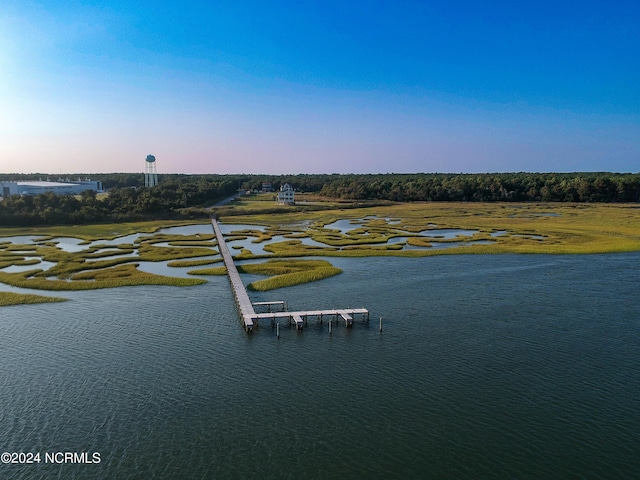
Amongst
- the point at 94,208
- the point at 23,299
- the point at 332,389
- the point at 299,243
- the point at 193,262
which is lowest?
the point at 332,389

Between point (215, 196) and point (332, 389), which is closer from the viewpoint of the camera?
point (332, 389)

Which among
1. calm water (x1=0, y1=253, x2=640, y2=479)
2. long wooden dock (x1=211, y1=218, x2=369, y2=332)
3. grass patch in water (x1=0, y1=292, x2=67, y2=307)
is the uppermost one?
long wooden dock (x1=211, y1=218, x2=369, y2=332)

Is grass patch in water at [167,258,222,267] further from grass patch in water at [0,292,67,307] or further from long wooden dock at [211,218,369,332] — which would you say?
long wooden dock at [211,218,369,332]

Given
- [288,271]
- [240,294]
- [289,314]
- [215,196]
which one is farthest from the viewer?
[215,196]

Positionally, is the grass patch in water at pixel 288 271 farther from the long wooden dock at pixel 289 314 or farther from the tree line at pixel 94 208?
the tree line at pixel 94 208

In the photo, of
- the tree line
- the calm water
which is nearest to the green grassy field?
the tree line

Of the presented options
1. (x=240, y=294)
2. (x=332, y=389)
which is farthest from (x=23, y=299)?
(x=332, y=389)

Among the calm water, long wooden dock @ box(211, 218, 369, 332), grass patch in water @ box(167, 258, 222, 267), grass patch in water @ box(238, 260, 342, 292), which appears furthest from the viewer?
grass patch in water @ box(167, 258, 222, 267)

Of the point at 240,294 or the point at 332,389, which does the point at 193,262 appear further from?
the point at 332,389
